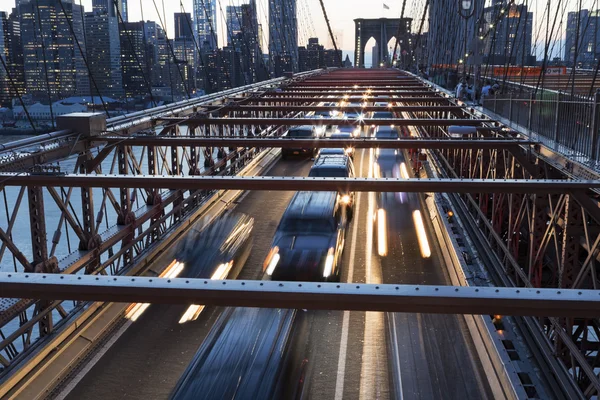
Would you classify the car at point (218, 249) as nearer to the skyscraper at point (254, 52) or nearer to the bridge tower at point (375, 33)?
the skyscraper at point (254, 52)

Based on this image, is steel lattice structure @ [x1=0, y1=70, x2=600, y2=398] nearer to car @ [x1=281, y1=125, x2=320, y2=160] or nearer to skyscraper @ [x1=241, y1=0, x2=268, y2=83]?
car @ [x1=281, y1=125, x2=320, y2=160]

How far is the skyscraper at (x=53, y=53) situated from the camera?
20344 mm

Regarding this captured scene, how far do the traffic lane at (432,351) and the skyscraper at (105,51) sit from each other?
13403mm

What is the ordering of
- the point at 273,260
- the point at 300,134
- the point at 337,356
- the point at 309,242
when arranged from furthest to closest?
the point at 300,134, the point at 309,242, the point at 273,260, the point at 337,356

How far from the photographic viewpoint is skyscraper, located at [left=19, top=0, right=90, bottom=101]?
20.3m

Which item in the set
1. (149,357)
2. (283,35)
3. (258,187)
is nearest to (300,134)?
(149,357)

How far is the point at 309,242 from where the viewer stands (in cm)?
1540

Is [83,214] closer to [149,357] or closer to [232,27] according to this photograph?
[149,357]

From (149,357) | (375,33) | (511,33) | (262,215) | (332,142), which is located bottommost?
(262,215)

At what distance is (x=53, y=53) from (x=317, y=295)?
21.0 metres

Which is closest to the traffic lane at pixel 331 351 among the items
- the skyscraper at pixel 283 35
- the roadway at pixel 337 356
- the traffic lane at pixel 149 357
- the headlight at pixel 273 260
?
the roadway at pixel 337 356

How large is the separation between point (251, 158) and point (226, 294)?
29.1 m

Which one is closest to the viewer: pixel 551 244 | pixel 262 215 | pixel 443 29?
pixel 551 244

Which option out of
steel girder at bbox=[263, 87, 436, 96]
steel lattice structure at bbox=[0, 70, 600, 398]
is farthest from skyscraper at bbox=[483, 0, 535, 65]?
steel lattice structure at bbox=[0, 70, 600, 398]
